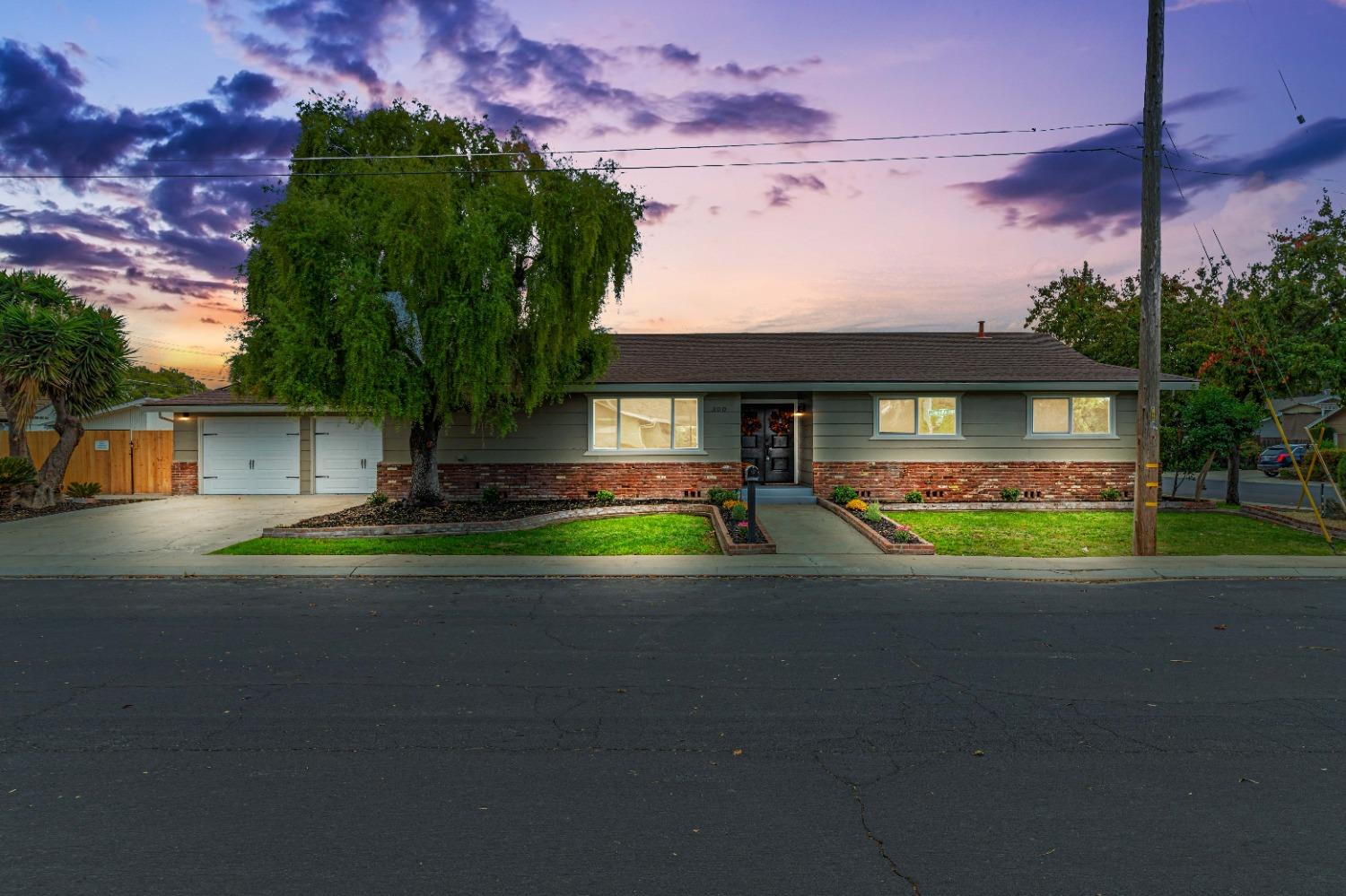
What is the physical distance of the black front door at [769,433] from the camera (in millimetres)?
21453

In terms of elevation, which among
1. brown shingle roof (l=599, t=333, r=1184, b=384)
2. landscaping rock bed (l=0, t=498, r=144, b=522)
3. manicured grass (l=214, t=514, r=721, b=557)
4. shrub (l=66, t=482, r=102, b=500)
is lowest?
manicured grass (l=214, t=514, r=721, b=557)

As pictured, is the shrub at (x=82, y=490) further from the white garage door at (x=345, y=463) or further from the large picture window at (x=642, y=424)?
the large picture window at (x=642, y=424)

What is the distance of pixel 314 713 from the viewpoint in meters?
5.57

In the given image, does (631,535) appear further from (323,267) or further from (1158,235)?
(1158,235)

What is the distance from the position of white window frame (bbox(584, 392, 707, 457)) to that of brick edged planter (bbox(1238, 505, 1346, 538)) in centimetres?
1197

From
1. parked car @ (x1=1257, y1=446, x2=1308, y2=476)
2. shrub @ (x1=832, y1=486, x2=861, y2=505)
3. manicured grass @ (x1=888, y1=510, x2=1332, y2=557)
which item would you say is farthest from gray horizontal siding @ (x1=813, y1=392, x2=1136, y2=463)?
parked car @ (x1=1257, y1=446, x2=1308, y2=476)

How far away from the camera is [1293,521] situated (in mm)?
15766

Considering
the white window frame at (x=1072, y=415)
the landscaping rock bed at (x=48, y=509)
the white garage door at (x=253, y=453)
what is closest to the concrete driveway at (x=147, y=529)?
the landscaping rock bed at (x=48, y=509)

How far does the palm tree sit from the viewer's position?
18219 millimetres

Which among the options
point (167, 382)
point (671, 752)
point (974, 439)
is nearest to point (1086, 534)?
point (974, 439)

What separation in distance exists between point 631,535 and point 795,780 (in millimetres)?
10371

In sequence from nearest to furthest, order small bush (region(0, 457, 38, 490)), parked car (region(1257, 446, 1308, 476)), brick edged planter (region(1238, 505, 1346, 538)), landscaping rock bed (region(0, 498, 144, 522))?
Answer: brick edged planter (region(1238, 505, 1346, 538)) < landscaping rock bed (region(0, 498, 144, 522)) < small bush (region(0, 457, 38, 490)) < parked car (region(1257, 446, 1308, 476))

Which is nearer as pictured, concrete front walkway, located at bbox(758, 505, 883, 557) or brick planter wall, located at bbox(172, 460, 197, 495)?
concrete front walkway, located at bbox(758, 505, 883, 557)

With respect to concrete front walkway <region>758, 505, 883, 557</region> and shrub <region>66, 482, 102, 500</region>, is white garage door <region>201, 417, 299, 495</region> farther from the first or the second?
concrete front walkway <region>758, 505, 883, 557</region>
